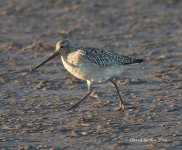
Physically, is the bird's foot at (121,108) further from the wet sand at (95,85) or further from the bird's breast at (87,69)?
the bird's breast at (87,69)

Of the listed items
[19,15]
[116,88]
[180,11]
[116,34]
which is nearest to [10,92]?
[116,88]

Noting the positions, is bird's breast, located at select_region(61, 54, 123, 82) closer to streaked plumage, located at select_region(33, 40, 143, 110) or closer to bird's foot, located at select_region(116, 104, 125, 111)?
streaked plumage, located at select_region(33, 40, 143, 110)

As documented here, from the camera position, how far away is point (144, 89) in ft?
39.4

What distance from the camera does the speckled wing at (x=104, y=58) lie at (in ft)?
35.5

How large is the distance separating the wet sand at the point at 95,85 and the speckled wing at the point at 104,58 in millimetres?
706

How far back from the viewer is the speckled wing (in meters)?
10.8

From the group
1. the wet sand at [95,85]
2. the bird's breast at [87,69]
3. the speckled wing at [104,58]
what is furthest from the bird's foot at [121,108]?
the speckled wing at [104,58]

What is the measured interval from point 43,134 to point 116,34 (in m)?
6.71

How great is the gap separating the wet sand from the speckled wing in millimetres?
706

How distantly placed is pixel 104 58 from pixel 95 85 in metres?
1.52

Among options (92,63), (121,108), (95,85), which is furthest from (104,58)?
(95,85)

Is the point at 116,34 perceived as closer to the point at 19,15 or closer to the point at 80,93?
the point at 19,15

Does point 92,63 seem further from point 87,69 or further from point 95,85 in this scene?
point 95,85

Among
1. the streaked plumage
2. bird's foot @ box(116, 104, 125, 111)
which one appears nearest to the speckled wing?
the streaked plumage
